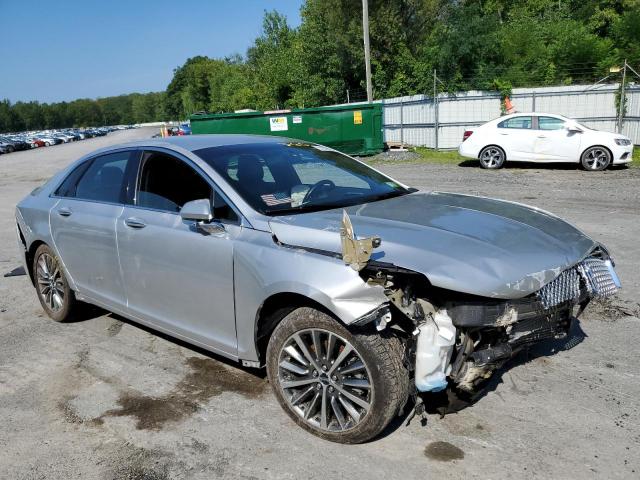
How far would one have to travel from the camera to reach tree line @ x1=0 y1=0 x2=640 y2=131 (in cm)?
2352

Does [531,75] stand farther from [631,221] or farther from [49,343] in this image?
[49,343]

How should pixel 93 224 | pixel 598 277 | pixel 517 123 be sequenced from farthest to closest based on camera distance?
pixel 517 123, pixel 93 224, pixel 598 277

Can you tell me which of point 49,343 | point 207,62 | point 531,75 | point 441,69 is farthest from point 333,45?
point 207,62

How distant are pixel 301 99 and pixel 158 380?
35829mm

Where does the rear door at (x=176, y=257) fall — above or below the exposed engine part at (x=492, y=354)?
above

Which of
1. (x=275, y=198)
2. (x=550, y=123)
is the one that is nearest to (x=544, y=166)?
(x=550, y=123)

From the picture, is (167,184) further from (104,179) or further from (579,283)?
(579,283)

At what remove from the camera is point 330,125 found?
20.0 meters

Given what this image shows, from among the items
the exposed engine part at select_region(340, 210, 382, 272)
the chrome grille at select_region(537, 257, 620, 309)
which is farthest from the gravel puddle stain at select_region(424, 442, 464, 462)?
the exposed engine part at select_region(340, 210, 382, 272)

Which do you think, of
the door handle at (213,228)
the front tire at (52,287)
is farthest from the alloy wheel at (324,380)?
the front tire at (52,287)

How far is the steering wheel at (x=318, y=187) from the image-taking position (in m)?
3.72

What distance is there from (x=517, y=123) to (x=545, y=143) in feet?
2.97

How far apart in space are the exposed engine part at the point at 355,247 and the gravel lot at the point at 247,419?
107 cm

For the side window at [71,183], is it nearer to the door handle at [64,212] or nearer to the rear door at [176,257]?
the door handle at [64,212]
